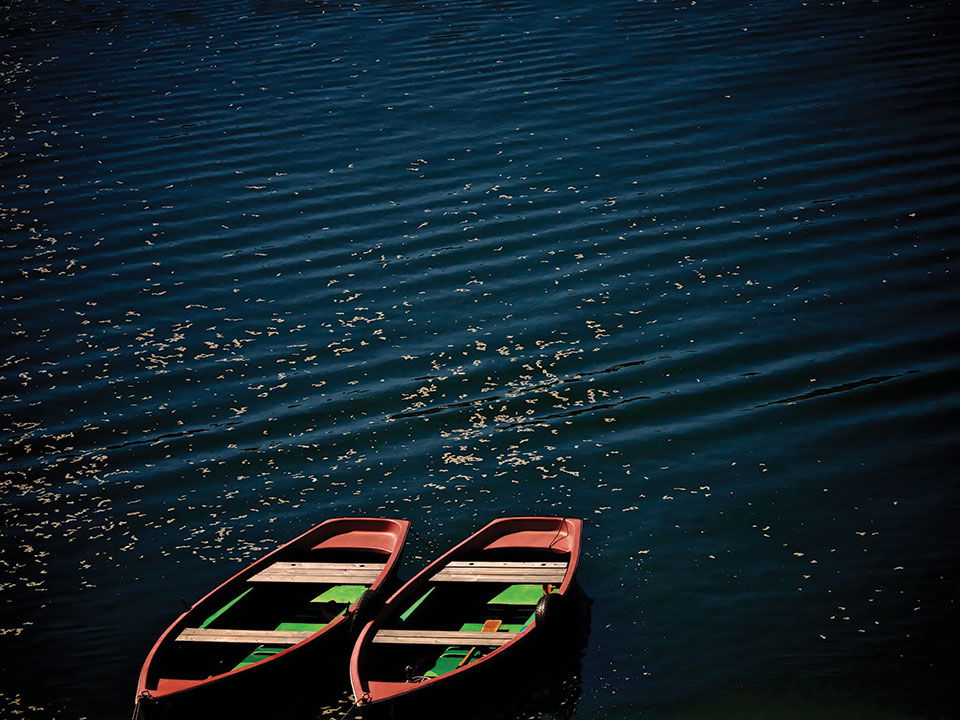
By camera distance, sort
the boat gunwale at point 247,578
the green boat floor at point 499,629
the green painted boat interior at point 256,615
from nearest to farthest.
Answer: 1. the boat gunwale at point 247,578
2. the green boat floor at point 499,629
3. the green painted boat interior at point 256,615

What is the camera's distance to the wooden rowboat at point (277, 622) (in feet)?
35.6

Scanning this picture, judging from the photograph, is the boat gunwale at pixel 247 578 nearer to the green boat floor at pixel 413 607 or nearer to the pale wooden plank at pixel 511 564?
the green boat floor at pixel 413 607

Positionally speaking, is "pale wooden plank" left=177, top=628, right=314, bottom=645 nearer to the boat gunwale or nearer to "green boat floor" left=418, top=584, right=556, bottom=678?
the boat gunwale

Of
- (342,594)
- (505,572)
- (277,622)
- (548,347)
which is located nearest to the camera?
(505,572)

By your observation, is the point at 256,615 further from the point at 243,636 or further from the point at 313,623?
the point at 243,636

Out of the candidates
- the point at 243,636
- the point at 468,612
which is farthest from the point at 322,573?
the point at 468,612

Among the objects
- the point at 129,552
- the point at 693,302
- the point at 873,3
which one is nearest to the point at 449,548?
the point at 129,552

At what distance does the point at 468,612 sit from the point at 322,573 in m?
2.03

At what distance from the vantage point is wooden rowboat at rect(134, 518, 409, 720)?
1084 cm

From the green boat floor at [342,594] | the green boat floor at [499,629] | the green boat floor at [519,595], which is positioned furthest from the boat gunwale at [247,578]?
the green boat floor at [519,595]

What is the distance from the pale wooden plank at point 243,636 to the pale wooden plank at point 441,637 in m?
0.97

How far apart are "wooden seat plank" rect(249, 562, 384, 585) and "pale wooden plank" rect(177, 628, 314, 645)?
903 millimetres

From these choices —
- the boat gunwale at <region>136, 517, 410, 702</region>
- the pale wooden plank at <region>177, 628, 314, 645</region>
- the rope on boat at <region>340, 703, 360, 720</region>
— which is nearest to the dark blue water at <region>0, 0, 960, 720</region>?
the boat gunwale at <region>136, 517, 410, 702</region>

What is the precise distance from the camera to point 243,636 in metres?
11.6
